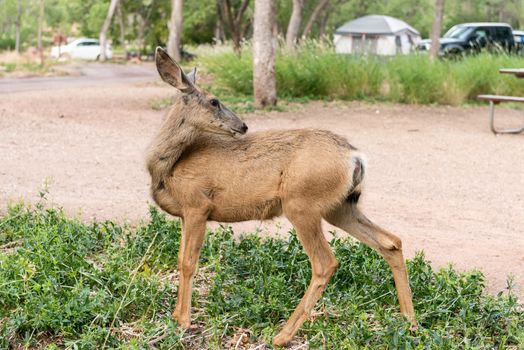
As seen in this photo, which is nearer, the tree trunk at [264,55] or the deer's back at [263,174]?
the deer's back at [263,174]

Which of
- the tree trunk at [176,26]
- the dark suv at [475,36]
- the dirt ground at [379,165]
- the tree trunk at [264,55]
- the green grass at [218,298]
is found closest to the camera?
the green grass at [218,298]

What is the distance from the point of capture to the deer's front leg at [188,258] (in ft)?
16.2

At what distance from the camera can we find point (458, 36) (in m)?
35.7

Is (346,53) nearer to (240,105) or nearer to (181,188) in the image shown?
(240,105)

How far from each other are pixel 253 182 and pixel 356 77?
14.6 meters

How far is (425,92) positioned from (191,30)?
A: 3834 centimetres

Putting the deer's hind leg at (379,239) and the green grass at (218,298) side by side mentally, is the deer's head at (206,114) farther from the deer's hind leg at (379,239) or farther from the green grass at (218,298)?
the green grass at (218,298)

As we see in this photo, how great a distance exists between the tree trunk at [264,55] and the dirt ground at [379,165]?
63cm

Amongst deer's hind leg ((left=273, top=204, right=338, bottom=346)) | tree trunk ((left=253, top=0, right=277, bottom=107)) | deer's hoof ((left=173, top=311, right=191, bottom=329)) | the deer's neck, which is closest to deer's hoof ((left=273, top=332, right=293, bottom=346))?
deer's hind leg ((left=273, top=204, right=338, bottom=346))

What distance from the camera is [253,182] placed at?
498 centimetres

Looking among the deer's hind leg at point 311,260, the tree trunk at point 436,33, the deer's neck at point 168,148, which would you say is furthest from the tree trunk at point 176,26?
the deer's hind leg at point 311,260

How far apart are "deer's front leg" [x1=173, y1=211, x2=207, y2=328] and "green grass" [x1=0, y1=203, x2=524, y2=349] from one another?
0.12 metres

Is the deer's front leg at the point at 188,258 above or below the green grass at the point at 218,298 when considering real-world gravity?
above

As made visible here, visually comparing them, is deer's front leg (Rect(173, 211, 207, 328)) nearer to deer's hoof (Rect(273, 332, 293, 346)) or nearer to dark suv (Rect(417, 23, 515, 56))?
deer's hoof (Rect(273, 332, 293, 346))
